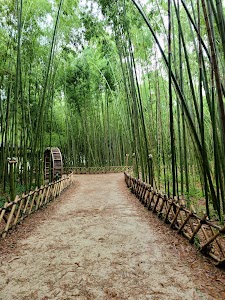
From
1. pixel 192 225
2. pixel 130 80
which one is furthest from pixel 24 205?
pixel 130 80

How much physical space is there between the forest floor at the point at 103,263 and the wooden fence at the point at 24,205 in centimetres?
15

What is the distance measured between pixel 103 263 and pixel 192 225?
109cm

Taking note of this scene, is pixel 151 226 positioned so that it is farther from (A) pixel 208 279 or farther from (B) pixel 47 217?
(B) pixel 47 217

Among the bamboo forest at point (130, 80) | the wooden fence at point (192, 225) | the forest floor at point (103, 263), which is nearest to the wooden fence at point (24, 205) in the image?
the forest floor at point (103, 263)

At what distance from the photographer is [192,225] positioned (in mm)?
2633

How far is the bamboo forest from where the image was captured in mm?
2819

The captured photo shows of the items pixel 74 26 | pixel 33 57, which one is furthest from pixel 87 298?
pixel 74 26

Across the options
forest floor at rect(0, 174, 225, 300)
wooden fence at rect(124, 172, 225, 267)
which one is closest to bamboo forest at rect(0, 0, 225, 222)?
wooden fence at rect(124, 172, 225, 267)

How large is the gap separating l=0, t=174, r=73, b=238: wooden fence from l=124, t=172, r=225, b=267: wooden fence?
6.65 ft

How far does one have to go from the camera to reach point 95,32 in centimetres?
479

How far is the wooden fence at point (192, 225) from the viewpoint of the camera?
2182 millimetres

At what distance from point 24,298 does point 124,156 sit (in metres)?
11.8

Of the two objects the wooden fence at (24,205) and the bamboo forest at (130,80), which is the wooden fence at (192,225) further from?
the wooden fence at (24,205)

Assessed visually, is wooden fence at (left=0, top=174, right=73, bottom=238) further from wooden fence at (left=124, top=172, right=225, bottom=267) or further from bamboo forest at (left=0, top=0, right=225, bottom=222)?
wooden fence at (left=124, top=172, right=225, bottom=267)
